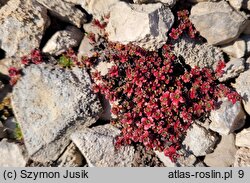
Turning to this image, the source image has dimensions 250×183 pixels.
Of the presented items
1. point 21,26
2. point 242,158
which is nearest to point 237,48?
point 242,158

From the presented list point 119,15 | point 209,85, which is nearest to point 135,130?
point 209,85

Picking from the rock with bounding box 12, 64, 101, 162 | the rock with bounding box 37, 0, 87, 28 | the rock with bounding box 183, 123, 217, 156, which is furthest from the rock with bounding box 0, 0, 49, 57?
the rock with bounding box 183, 123, 217, 156

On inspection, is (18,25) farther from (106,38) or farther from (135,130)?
(135,130)

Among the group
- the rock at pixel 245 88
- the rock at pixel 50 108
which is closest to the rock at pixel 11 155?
the rock at pixel 50 108

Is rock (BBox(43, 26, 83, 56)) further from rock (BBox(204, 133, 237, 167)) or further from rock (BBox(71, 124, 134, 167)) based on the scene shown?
rock (BBox(204, 133, 237, 167))

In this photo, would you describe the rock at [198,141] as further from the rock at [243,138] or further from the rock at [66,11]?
the rock at [66,11]
